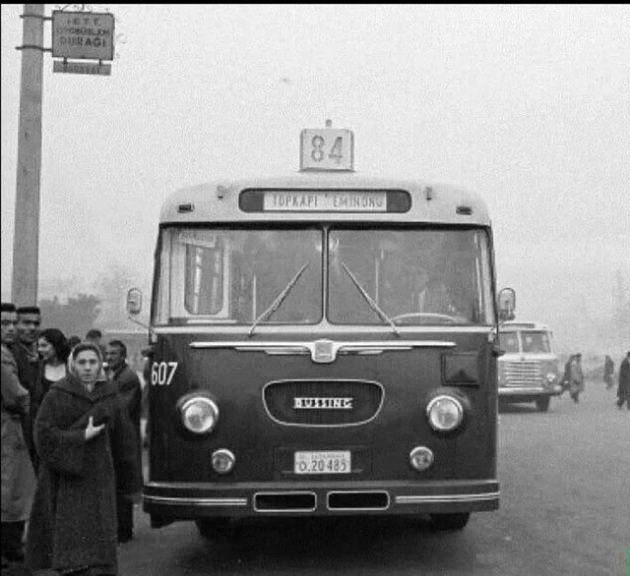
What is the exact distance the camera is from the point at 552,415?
28047 millimetres

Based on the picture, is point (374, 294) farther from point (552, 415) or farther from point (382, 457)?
point (552, 415)

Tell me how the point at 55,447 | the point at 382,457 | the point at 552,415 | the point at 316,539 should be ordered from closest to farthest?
the point at 55,447
the point at 382,457
the point at 316,539
the point at 552,415

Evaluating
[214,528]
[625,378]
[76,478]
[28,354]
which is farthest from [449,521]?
[625,378]

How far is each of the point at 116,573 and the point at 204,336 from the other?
5.37ft

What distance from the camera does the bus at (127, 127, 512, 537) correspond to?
818cm

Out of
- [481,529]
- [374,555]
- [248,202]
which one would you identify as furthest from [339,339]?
[481,529]

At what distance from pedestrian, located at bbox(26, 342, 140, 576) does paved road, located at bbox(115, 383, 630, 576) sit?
43.5 inches

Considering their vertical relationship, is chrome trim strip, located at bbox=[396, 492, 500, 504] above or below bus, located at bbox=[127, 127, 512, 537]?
below

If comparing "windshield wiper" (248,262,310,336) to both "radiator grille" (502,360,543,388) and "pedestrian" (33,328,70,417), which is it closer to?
"pedestrian" (33,328,70,417)

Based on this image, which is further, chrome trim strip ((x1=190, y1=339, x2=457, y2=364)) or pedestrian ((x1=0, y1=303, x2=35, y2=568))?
chrome trim strip ((x1=190, y1=339, x2=457, y2=364))

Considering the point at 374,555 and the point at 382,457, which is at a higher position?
the point at 382,457

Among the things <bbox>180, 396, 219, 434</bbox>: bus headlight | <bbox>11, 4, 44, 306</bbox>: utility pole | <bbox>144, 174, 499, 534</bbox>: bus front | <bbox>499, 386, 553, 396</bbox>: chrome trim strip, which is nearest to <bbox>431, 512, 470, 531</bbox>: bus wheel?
<bbox>144, 174, 499, 534</bbox>: bus front

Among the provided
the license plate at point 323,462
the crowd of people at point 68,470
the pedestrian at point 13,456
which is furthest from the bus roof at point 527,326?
the crowd of people at point 68,470

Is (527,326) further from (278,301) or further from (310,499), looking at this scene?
(310,499)
